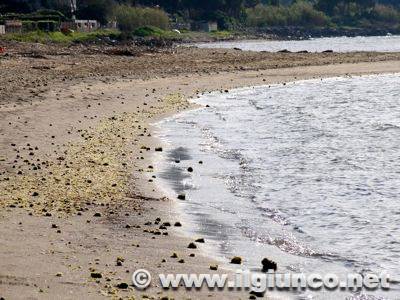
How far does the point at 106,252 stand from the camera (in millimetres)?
10492

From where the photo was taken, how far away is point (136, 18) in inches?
4363

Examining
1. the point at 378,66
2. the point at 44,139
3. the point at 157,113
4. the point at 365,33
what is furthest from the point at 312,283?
the point at 365,33

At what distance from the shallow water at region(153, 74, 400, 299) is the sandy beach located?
28.7 inches

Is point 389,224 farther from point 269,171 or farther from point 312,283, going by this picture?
point 269,171

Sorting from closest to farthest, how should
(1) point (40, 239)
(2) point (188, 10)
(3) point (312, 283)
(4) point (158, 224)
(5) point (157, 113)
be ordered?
(3) point (312, 283) < (1) point (40, 239) < (4) point (158, 224) < (5) point (157, 113) < (2) point (188, 10)

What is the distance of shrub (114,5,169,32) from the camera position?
4250 inches

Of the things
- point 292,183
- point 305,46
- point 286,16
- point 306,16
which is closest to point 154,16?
point 305,46

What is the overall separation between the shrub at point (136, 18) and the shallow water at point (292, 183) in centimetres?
7703

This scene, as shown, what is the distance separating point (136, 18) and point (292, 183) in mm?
96466

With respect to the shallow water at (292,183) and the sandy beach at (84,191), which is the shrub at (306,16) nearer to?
the sandy beach at (84,191)

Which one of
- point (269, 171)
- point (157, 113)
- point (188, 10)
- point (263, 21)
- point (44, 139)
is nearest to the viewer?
point (269, 171)

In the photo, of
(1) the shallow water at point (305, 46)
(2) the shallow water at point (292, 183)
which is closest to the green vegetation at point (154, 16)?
(1) the shallow water at point (305, 46)

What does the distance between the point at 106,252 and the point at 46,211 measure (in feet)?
7.68

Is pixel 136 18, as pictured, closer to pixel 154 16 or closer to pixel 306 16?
pixel 154 16
